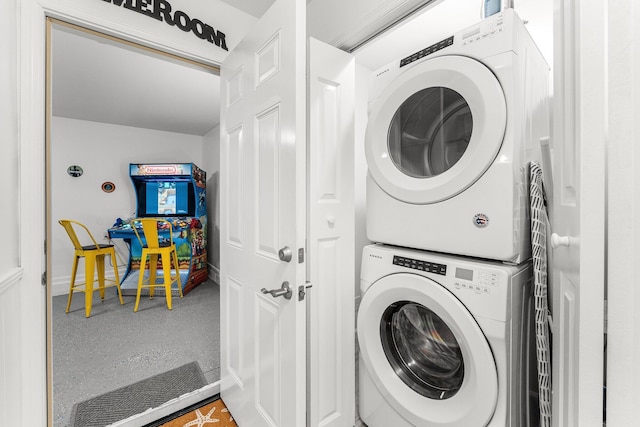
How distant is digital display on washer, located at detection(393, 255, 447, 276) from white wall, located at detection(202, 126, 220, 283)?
12.5 feet

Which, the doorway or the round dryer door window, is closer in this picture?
the round dryer door window

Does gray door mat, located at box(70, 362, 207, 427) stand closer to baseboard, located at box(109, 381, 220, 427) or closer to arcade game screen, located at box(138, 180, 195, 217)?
baseboard, located at box(109, 381, 220, 427)

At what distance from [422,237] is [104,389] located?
2208 mm

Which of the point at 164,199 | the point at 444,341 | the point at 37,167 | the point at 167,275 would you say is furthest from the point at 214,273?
the point at 444,341

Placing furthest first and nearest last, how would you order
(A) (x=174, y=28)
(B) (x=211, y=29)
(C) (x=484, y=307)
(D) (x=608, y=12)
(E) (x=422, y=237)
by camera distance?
(B) (x=211, y=29) → (A) (x=174, y=28) → (E) (x=422, y=237) → (C) (x=484, y=307) → (D) (x=608, y=12)

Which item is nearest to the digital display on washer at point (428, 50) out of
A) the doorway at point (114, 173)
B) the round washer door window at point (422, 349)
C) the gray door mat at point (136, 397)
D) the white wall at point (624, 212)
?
the white wall at point (624, 212)

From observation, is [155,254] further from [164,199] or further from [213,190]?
[213,190]

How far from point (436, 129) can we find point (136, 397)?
2.30 metres

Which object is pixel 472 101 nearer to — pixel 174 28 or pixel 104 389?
pixel 174 28

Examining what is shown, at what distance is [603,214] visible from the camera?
41cm

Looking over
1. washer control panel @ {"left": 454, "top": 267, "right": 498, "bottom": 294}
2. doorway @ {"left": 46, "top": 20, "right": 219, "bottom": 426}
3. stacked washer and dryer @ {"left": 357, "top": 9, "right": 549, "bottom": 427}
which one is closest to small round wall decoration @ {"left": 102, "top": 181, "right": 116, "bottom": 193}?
doorway @ {"left": 46, "top": 20, "right": 219, "bottom": 426}

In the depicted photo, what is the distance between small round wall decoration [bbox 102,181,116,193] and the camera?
13.4ft

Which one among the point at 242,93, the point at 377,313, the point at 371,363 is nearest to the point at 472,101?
the point at 377,313

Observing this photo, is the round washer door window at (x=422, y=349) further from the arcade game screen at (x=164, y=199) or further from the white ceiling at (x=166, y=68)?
the arcade game screen at (x=164, y=199)
